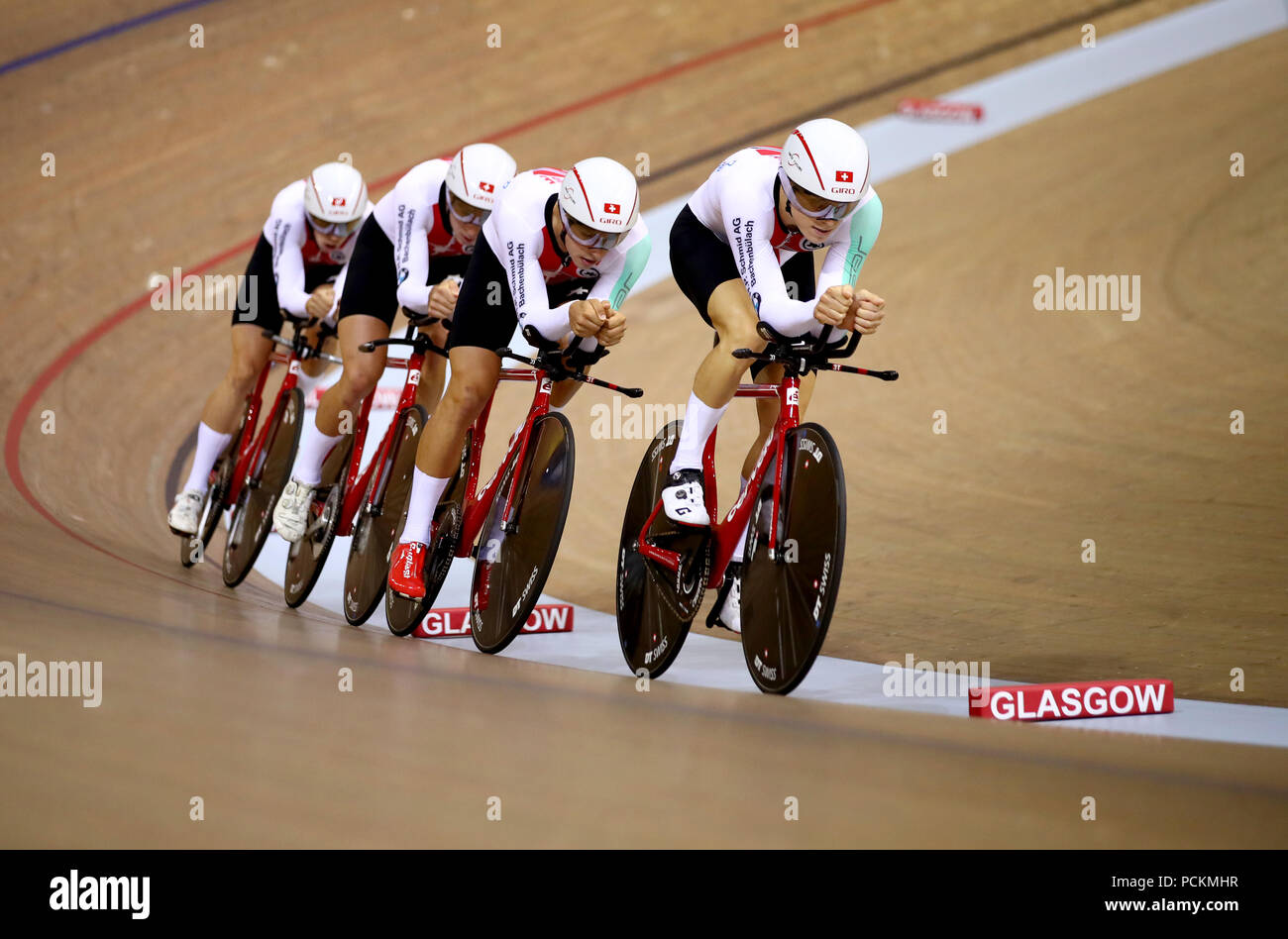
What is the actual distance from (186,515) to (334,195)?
3.75 feet

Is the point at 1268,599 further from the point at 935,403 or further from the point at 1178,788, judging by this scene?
the point at 935,403

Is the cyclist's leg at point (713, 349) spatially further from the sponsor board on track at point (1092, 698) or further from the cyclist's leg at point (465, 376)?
the sponsor board on track at point (1092, 698)

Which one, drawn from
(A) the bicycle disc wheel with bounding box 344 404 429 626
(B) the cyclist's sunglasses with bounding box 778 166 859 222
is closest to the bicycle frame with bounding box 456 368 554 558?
(A) the bicycle disc wheel with bounding box 344 404 429 626

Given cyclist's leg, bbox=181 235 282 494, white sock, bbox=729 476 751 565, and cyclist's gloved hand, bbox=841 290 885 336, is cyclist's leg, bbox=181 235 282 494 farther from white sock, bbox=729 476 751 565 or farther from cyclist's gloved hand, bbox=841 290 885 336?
cyclist's gloved hand, bbox=841 290 885 336

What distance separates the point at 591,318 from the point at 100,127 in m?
6.19

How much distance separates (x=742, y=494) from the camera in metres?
2.70

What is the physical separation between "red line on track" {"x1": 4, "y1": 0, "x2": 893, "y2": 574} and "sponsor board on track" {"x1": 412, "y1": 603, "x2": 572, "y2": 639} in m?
0.66

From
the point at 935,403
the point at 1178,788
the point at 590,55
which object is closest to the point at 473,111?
the point at 590,55

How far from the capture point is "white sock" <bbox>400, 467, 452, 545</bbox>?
3.20m

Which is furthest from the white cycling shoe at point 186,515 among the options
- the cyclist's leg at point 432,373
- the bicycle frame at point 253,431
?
the cyclist's leg at point 432,373

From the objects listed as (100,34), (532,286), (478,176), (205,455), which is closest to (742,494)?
(532,286)

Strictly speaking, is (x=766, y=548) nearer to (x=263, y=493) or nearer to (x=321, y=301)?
(x=321, y=301)

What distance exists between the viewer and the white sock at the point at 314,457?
3.73 metres
